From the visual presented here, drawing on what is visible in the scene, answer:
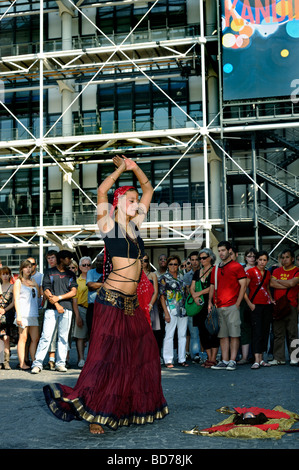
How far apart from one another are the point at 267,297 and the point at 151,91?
58.9 ft

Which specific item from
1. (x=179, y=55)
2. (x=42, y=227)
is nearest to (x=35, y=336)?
(x=42, y=227)

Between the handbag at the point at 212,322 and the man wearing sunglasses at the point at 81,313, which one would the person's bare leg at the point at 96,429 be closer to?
the handbag at the point at 212,322

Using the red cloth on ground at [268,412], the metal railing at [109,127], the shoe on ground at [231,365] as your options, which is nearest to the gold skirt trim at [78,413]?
the red cloth on ground at [268,412]

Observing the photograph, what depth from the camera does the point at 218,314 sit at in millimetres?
9117

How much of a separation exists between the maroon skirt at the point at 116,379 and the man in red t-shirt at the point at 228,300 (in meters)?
3.86

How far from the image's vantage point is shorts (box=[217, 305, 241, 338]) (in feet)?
29.4

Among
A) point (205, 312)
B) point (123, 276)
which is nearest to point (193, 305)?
point (205, 312)

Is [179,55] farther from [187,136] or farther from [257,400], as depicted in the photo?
[257,400]

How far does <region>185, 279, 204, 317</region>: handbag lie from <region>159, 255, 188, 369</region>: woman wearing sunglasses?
24cm

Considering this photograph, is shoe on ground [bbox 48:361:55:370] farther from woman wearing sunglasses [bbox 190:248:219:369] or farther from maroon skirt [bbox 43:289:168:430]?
maroon skirt [bbox 43:289:168:430]

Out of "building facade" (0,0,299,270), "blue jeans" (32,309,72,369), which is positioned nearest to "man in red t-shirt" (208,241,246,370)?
"blue jeans" (32,309,72,369)

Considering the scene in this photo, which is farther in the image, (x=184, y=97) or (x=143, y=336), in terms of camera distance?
(x=184, y=97)

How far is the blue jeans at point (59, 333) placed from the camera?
30.1 feet

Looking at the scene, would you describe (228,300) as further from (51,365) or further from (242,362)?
(51,365)
